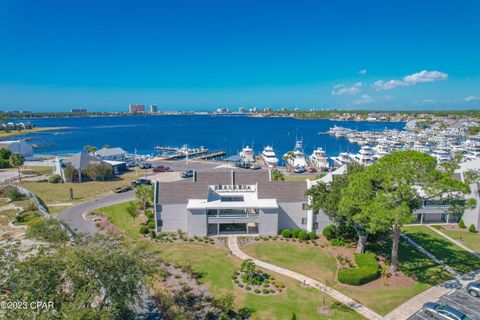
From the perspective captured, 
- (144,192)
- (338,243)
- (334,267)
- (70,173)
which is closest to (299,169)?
(338,243)

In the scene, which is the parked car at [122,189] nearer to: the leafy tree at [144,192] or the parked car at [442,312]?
the leafy tree at [144,192]

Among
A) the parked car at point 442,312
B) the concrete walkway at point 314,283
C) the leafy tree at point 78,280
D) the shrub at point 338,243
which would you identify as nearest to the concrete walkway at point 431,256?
the parked car at point 442,312

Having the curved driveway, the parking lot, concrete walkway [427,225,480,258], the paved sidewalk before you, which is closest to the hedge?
the paved sidewalk

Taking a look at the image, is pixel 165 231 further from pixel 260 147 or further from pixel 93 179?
pixel 260 147

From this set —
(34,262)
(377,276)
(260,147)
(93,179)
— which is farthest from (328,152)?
(34,262)

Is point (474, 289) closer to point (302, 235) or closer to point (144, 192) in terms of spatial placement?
point (302, 235)

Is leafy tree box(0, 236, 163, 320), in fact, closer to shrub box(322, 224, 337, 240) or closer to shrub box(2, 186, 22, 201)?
shrub box(322, 224, 337, 240)
